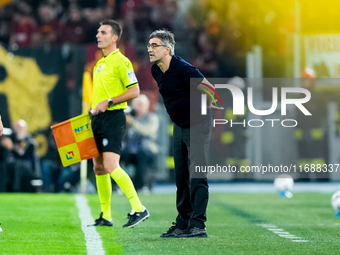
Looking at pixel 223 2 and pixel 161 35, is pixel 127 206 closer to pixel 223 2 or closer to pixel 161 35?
pixel 161 35

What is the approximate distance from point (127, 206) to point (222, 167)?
6.88 m

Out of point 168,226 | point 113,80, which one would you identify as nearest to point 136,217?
point 168,226

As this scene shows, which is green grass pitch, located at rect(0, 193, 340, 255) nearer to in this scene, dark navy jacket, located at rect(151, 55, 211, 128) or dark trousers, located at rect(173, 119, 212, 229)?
dark trousers, located at rect(173, 119, 212, 229)

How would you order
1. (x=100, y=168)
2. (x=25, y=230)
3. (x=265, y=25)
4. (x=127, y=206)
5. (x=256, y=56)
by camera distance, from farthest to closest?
(x=265, y=25), (x=256, y=56), (x=127, y=206), (x=100, y=168), (x=25, y=230)

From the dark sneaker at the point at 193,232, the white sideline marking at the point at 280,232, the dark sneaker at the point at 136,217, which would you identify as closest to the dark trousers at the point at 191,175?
the dark sneaker at the point at 193,232

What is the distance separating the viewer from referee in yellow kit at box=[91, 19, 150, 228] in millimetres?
6664

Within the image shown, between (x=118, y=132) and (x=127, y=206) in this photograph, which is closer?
(x=118, y=132)

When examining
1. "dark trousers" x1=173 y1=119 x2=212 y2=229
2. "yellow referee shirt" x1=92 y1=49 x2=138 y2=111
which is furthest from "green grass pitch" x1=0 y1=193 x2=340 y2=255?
"yellow referee shirt" x1=92 y1=49 x2=138 y2=111

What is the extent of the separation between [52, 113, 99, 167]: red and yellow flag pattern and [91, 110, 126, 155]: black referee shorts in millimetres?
95

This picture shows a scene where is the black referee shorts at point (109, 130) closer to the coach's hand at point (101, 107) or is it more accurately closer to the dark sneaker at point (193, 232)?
the coach's hand at point (101, 107)

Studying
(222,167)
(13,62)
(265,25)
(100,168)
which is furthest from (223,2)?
(100,168)

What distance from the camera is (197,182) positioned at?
577 centimetres

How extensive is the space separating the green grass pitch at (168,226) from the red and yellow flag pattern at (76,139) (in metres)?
0.74

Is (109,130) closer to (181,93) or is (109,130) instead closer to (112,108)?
(112,108)
